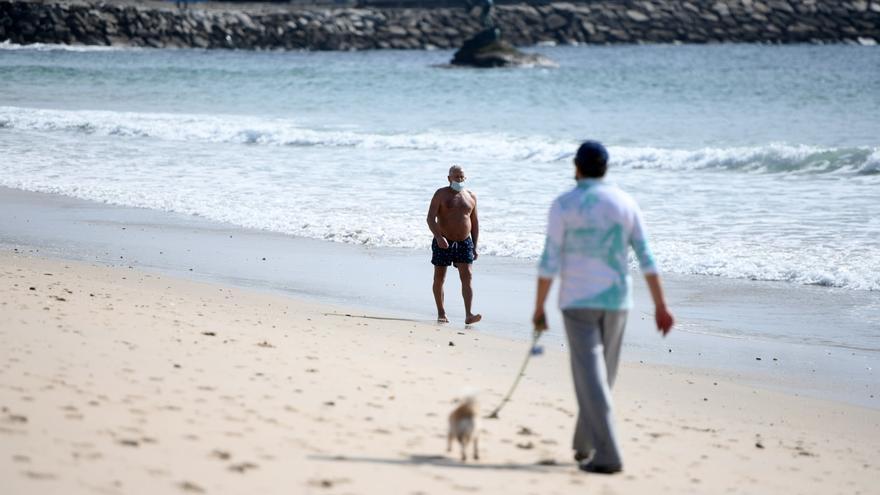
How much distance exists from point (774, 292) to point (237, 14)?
78.2 m

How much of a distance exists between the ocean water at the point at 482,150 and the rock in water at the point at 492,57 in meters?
6.59

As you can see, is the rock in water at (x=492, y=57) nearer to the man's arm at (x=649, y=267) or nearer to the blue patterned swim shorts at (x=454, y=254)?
the blue patterned swim shorts at (x=454, y=254)

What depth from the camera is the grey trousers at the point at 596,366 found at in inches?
221

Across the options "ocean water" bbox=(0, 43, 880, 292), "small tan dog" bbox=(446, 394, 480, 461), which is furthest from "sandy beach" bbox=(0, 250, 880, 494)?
"ocean water" bbox=(0, 43, 880, 292)

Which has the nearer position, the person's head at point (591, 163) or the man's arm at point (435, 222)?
the person's head at point (591, 163)

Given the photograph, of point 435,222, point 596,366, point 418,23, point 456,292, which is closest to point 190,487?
point 596,366

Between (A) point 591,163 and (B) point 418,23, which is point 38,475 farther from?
(B) point 418,23

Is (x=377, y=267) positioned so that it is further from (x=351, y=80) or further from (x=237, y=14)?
(x=237, y=14)

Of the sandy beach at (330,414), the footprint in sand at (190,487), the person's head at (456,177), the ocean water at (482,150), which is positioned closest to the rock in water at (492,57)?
the ocean water at (482,150)

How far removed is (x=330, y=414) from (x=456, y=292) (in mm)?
4961

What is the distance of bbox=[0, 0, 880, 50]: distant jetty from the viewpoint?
80812mm

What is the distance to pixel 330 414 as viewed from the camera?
640 centimetres

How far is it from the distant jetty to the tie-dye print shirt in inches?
3087

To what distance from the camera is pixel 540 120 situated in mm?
33406
